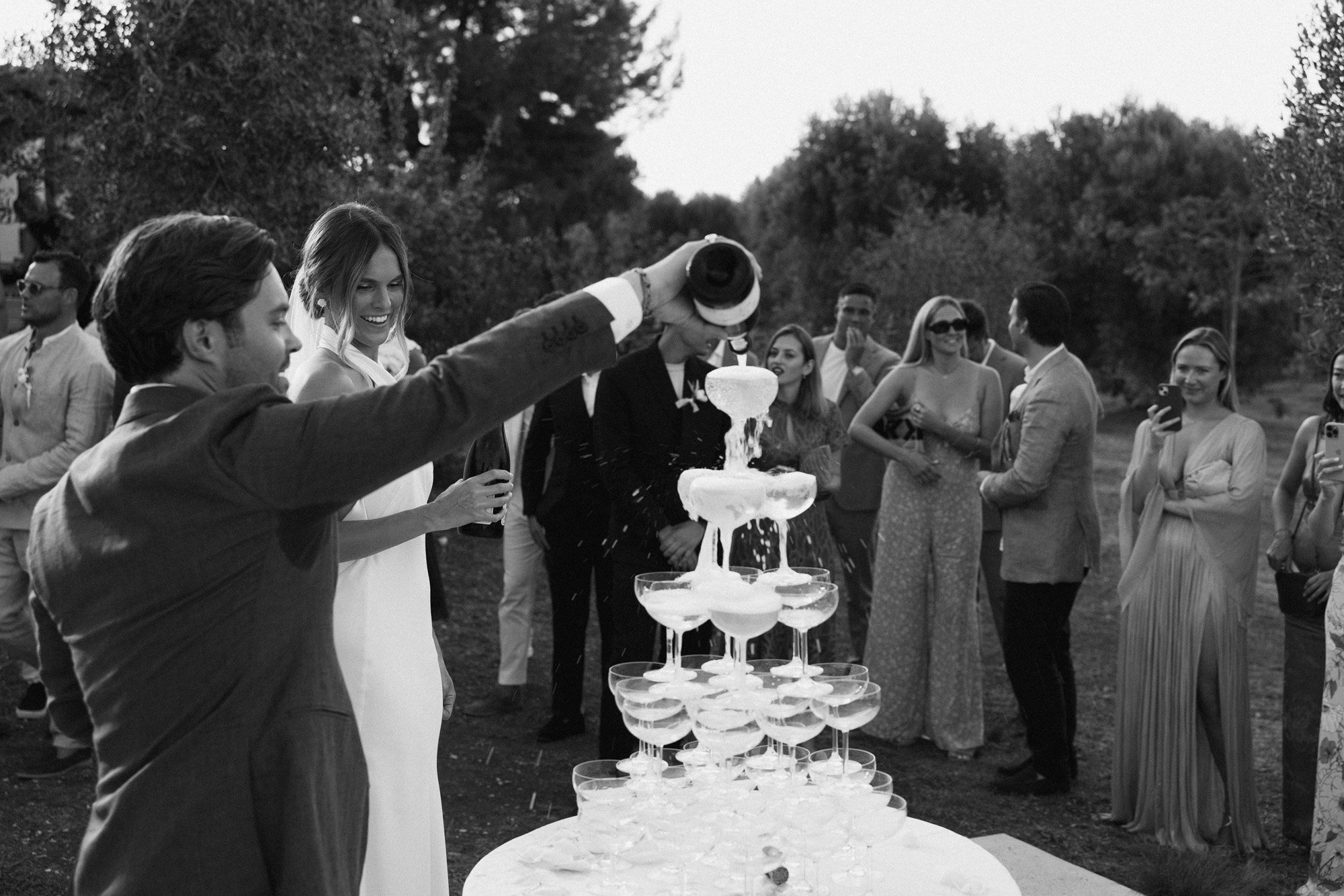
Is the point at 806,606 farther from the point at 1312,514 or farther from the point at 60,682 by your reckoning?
the point at 1312,514

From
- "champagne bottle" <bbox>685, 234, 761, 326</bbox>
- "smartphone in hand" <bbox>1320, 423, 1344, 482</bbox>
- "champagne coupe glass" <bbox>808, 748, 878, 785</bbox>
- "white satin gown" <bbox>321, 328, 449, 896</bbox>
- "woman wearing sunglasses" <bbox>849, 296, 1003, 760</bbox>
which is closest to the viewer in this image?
"champagne bottle" <bbox>685, 234, 761, 326</bbox>

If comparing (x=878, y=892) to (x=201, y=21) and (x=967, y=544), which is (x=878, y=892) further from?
(x=201, y=21)

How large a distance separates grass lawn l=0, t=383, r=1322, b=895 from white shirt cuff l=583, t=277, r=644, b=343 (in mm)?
3507

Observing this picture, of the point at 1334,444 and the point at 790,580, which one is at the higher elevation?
the point at 1334,444

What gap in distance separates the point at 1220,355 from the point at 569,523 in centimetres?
314

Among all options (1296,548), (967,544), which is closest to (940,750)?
(967,544)

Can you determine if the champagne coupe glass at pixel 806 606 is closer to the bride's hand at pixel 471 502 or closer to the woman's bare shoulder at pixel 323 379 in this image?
the bride's hand at pixel 471 502

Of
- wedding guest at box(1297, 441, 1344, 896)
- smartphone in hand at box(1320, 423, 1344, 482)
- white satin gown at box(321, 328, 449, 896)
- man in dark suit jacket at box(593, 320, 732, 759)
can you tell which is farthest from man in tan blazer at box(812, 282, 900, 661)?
white satin gown at box(321, 328, 449, 896)

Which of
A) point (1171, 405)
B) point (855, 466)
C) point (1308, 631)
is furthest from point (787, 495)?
point (855, 466)

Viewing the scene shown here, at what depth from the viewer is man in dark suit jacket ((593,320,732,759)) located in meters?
5.50

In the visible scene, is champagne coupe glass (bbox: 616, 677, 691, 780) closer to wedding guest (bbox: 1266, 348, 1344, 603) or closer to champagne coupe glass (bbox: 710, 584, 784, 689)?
champagne coupe glass (bbox: 710, 584, 784, 689)

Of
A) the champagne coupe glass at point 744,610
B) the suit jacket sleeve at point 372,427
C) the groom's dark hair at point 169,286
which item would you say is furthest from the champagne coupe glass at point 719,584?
the groom's dark hair at point 169,286

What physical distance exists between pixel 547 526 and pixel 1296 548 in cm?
345

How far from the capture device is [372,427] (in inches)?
68.6
